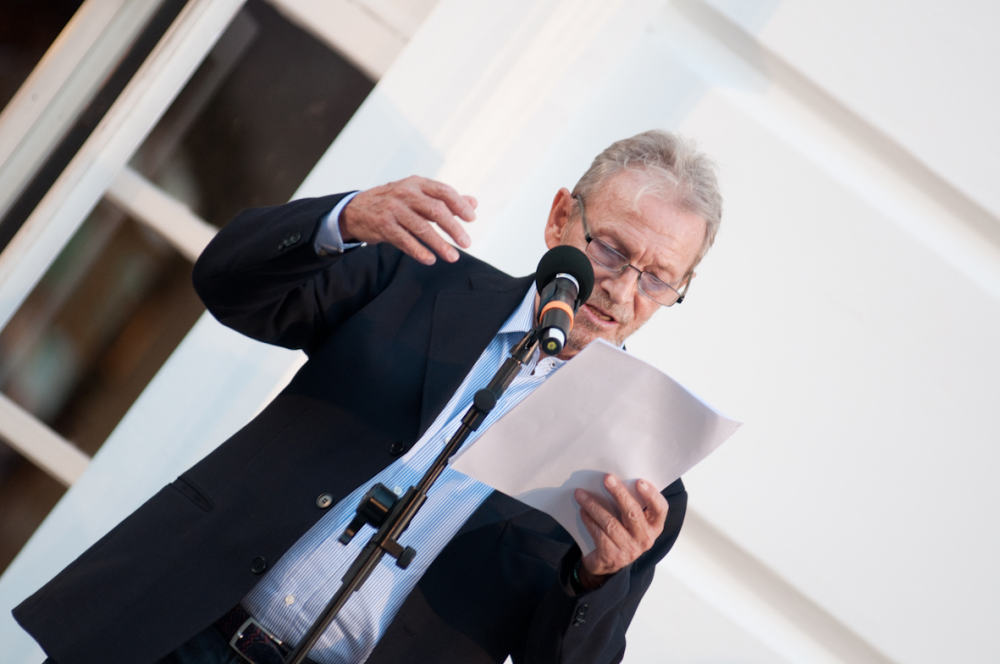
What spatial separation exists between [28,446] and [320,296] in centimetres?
149

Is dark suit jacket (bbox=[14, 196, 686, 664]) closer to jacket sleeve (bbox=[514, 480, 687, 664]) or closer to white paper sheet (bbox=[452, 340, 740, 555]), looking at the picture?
jacket sleeve (bbox=[514, 480, 687, 664])

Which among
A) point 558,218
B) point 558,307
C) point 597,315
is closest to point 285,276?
point 558,307

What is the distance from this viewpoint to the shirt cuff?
1099 millimetres

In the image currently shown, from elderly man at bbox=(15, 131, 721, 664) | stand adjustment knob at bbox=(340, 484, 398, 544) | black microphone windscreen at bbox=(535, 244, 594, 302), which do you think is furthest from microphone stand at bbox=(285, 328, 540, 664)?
elderly man at bbox=(15, 131, 721, 664)

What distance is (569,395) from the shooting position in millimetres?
933

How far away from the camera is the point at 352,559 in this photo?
3.96 ft

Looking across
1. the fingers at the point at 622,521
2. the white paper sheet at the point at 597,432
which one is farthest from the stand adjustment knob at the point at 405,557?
the fingers at the point at 622,521

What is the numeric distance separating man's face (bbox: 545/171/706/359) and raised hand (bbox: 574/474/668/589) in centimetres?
43

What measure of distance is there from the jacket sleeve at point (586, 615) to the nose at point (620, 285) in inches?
17.0

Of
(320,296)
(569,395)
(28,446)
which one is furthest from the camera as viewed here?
(28,446)

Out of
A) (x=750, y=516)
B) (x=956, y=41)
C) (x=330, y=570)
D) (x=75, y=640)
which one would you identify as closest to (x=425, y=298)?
(x=330, y=570)

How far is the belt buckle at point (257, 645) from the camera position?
1.19 meters

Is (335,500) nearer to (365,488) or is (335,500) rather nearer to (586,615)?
(365,488)

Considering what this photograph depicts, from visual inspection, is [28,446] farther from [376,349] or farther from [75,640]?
[376,349]
